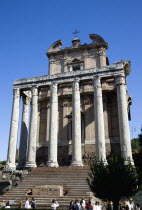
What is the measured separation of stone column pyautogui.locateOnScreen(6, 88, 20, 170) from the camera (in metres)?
27.1

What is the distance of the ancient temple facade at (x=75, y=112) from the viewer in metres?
26.3

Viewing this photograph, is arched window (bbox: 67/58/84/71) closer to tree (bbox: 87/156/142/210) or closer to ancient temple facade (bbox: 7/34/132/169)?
ancient temple facade (bbox: 7/34/132/169)

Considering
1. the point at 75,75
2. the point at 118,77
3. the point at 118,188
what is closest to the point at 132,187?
the point at 118,188

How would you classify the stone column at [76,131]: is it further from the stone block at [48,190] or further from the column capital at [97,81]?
the stone block at [48,190]

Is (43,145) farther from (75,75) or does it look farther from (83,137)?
(75,75)

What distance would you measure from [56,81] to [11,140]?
9.71 m

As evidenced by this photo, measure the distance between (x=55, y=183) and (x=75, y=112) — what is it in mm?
9426

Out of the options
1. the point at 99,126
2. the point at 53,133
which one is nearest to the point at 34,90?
the point at 53,133

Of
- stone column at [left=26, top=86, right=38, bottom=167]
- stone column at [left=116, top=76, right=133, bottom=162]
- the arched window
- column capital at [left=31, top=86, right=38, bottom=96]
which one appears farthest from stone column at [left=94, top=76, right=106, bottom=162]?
column capital at [left=31, top=86, right=38, bottom=96]

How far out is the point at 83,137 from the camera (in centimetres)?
3119

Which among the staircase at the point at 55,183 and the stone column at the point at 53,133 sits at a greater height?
the stone column at the point at 53,133

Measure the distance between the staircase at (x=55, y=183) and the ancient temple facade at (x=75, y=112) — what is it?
6.54 feet

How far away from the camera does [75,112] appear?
27562 millimetres

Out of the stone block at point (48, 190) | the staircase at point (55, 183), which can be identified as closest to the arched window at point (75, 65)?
the staircase at point (55, 183)
